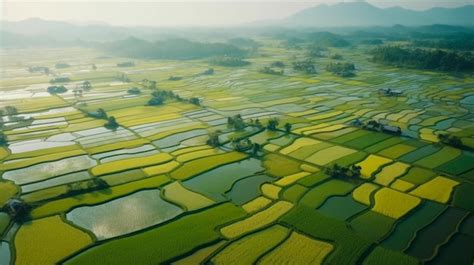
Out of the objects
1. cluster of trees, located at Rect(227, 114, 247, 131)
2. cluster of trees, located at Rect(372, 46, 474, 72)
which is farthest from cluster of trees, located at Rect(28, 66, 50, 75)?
cluster of trees, located at Rect(372, 46, 474, 72)

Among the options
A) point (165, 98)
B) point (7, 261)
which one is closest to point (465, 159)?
point (7, 261)

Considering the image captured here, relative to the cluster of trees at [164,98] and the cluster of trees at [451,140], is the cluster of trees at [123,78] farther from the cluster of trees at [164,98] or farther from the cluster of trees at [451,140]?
the cluster of trees at [451,140]

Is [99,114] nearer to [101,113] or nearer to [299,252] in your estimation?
[101,113]

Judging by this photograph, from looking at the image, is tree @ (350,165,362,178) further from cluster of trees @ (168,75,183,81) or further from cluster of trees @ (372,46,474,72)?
cluster of trees @ (372,46,474,72)

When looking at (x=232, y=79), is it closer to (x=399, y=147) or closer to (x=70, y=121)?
(x=70, y=121)

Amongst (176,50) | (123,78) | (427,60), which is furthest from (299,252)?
(176,50)

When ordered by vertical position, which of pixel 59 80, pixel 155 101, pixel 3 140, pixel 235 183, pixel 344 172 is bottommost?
pixel 235 183
